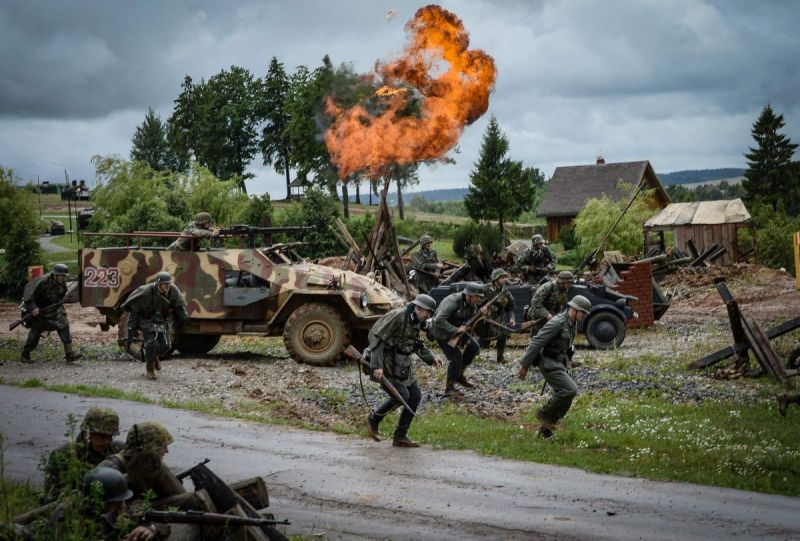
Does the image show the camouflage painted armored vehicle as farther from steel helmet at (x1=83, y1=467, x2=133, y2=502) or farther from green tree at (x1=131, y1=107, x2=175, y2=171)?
green tree at (x1=131, y1=107, x2=175, y2=171)

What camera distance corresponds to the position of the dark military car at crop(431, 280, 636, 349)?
21.2 metres

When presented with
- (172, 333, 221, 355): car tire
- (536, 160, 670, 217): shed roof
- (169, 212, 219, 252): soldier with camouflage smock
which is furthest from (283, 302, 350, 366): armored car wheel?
(536, 160, 670, 217): shed roof

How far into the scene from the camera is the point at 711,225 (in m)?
43.3

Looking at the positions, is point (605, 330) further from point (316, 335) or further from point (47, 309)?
point (47, 309)

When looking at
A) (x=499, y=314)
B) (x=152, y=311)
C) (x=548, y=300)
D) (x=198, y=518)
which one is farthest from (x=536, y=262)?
(x=198, y=518)

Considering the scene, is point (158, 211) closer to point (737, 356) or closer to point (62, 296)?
point (62, 296)

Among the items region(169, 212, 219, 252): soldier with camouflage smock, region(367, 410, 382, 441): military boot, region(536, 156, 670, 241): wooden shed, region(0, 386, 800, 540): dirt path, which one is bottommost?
region(0, 386, 800, 540): dirt path

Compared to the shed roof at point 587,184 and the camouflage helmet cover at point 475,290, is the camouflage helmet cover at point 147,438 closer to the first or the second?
the camouflage helmet cover at point 475,290

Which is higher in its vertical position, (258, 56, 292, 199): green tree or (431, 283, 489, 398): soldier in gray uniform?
(258, 56, 292, 199): green tree

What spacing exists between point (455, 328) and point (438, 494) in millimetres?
5263

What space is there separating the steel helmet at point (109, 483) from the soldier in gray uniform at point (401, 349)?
5.61m

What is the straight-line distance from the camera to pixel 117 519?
269 inches

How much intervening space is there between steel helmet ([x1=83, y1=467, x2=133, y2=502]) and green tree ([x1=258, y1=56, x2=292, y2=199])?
62.4 meters

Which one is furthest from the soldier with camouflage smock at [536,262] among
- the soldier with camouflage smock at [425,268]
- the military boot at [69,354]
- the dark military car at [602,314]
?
the military boot at [69,354]
